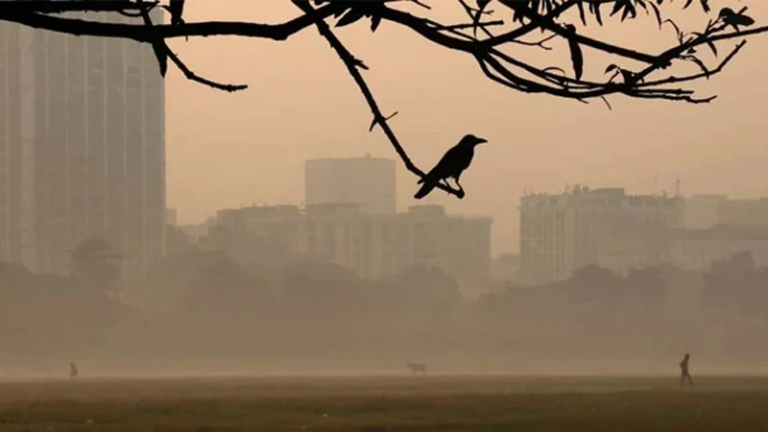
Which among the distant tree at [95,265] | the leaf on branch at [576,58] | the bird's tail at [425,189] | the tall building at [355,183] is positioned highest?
the tall building at [355,183]

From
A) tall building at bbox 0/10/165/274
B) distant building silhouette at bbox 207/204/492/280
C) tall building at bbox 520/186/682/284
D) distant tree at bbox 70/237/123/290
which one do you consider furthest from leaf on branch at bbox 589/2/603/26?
tall building at bbox 520/186/682/284

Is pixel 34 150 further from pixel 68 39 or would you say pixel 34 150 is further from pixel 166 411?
pixel 166 411

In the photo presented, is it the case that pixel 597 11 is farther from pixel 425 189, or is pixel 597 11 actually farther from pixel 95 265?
pixel 95 265

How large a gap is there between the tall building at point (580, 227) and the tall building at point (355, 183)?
550 inches

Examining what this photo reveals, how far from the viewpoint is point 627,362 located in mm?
134750

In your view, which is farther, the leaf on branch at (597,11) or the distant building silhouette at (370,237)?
the distant building silhouette at (370,237)

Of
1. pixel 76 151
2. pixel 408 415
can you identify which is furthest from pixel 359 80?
pixel 76 151

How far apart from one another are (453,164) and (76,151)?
153 m

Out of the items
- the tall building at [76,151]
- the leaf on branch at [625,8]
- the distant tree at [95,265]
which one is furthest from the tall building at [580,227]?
the leaf on branch at [625,8]

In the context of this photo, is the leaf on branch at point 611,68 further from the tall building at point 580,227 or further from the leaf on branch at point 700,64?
the tall building at point 580,227

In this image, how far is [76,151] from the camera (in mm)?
153875

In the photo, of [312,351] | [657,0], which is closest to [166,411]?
[657,0]

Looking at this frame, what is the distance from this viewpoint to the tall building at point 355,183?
16125 centimetres

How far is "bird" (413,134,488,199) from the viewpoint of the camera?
147 inches
